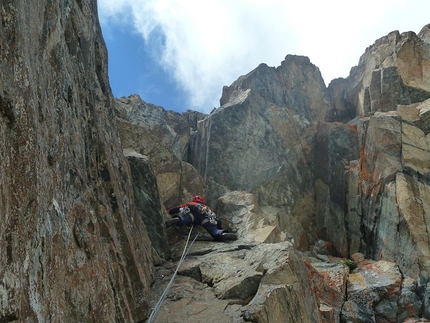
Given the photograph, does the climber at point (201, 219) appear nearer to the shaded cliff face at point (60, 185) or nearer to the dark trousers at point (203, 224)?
the dark trousers at point (203, 224)

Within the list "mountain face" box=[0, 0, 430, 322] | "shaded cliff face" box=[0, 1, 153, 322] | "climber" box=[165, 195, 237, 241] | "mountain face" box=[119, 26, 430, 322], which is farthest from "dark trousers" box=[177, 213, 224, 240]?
"shaded cliff face" box=[0, 1, 153, 322]

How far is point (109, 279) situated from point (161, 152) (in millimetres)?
11674

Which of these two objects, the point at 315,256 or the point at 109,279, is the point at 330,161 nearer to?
the point at 315,256

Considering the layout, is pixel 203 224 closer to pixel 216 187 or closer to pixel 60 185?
pixel 216 187

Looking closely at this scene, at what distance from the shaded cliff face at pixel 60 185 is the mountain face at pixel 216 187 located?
0.03 m

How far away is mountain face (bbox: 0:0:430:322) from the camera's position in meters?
5.01

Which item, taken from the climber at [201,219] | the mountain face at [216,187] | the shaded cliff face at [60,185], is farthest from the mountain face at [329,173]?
the shaded cliff face at [60,185]

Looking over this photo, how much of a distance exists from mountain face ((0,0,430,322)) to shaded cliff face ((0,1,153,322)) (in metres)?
0.03

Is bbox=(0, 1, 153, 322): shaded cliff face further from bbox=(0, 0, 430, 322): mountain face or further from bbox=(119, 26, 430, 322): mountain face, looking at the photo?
bbox=(119, 26, 430, 322): mountain face

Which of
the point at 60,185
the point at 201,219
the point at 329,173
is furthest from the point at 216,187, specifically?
the point at 60,185

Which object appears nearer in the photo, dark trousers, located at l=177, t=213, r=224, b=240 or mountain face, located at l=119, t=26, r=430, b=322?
dark trousers, located at l=177, t=213, r=224, b=240

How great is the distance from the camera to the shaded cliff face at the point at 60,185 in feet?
14.5

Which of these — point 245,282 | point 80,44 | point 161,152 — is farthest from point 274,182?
point 80,44

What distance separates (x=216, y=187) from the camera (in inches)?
892
